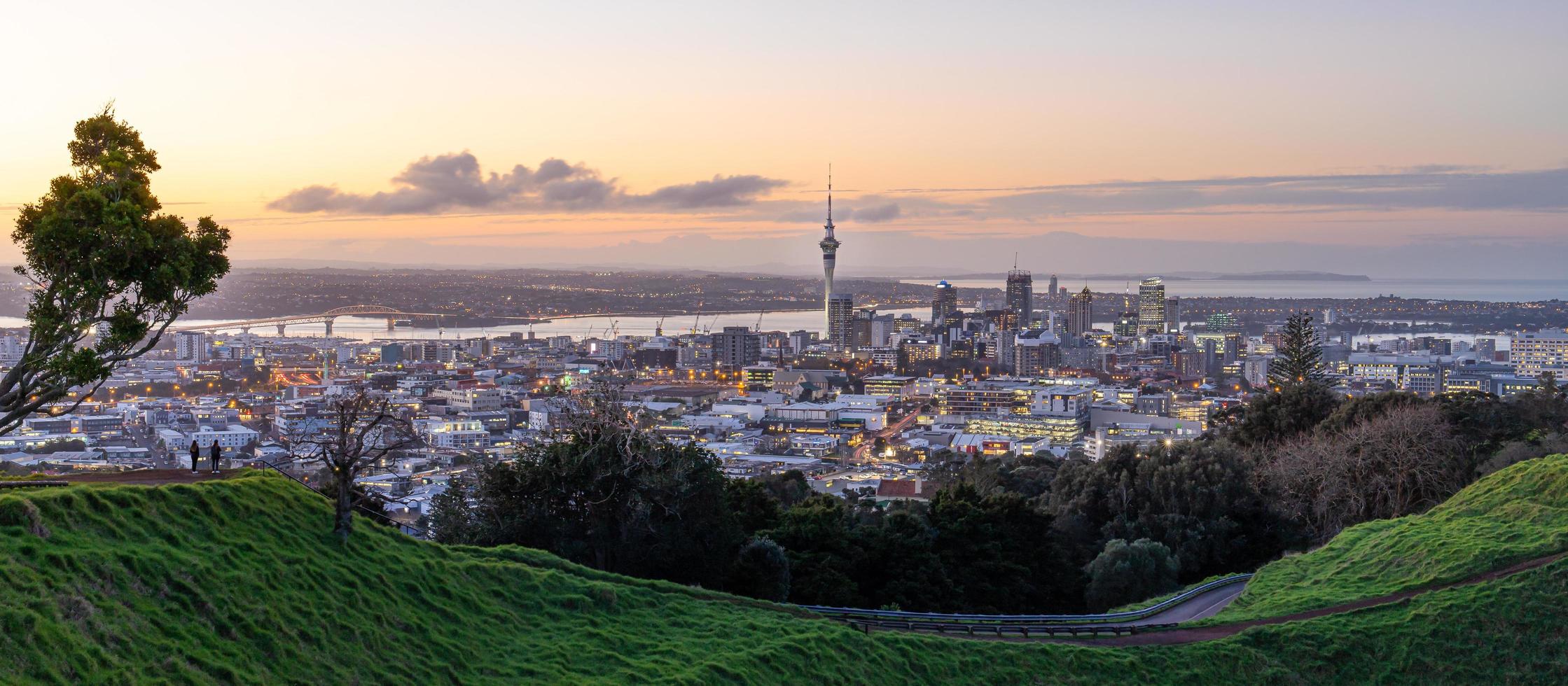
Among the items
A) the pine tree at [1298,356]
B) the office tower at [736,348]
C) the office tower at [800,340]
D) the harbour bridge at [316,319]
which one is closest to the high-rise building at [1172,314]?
the office tower at [800,340]

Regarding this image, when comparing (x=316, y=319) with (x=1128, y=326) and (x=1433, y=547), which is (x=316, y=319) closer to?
(x=1128, y=326)

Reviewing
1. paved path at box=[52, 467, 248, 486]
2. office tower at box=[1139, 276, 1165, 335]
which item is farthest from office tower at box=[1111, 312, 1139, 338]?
paved path at box=[52, 467, 248, 486]

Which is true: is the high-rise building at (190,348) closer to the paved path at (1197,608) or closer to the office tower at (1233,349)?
the paved path at (1197,608)

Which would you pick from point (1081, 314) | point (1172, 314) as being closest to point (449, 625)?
point (1081, 314)

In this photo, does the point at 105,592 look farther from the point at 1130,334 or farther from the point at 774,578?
the point at 1130,334

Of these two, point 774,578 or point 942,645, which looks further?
point 774,578

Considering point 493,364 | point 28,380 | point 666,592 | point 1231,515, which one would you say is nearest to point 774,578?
point 666,592

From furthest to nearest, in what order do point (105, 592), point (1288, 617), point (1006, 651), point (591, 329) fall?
point (591, 329) → point (1288, 617) → point (1006, 651) → point (105, 592)
